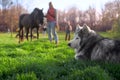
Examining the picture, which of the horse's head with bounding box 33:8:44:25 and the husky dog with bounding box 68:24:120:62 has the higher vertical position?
the horse's head with bounding box 33:8:44:25

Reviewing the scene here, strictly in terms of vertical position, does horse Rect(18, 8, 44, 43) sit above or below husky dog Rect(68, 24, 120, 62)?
above

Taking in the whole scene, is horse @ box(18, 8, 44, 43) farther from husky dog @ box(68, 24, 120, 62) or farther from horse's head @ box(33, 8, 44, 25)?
husky dog @ box(68, 24, 120, 62)

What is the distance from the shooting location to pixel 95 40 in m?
7.81

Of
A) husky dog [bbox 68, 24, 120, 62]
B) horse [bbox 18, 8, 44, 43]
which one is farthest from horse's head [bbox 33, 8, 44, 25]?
husky dog [bbox 68, 24, 120, 62]

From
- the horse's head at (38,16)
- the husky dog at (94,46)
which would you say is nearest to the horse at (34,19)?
the horse's head at (38,16)

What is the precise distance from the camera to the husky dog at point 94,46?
7121 mm

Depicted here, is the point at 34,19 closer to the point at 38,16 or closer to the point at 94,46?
the point at 38,16

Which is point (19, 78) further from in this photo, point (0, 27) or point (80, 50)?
point (0, 27)

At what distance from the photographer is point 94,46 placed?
25.1 feet

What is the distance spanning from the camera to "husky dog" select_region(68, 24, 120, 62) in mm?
7121

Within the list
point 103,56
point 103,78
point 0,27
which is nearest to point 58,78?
point 103,78

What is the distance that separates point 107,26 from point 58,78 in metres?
72.6

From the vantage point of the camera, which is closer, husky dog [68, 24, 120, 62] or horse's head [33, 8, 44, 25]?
husky dog [68, 24, 120, 62]

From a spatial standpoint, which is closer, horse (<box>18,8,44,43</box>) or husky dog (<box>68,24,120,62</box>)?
husky dog (<box>68,24,120,62</box>)
